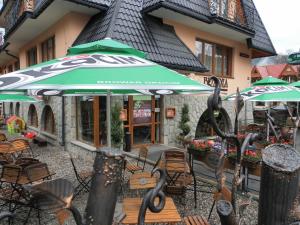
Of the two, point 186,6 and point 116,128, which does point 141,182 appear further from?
point 186,6

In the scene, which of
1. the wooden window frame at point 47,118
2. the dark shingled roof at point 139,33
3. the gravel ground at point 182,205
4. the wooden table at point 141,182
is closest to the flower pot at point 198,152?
the gravel ground at point 182,205

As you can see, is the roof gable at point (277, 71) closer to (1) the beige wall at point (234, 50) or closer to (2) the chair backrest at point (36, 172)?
(1) the beige wall at point (234, 50)

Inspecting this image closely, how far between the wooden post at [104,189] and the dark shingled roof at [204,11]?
27.9 feet

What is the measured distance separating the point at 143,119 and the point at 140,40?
9.19 feet

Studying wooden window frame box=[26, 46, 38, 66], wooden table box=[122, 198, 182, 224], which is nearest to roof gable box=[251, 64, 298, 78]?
wooden window frame box=[26, 46, 38, 66]

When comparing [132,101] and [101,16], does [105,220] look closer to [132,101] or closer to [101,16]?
[132,101]

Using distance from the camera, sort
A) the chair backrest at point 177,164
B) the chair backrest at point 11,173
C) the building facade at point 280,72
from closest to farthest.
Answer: the chair backrest at point 11,173 → the chair backrest at point 177,164 → the building facade at point 280,72

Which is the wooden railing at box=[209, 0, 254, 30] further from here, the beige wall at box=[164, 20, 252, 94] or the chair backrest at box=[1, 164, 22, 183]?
the chair backrest at box=[1, 164, 22, 183]

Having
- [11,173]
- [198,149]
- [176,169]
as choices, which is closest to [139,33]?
[198,149]

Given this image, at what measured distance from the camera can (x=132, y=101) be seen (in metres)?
9.10

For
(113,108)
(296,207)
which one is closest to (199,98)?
(113,108)

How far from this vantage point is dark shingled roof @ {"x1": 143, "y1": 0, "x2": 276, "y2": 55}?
30.0 ft

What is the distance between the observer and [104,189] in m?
1.13

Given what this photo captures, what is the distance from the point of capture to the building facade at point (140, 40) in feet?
28.2
